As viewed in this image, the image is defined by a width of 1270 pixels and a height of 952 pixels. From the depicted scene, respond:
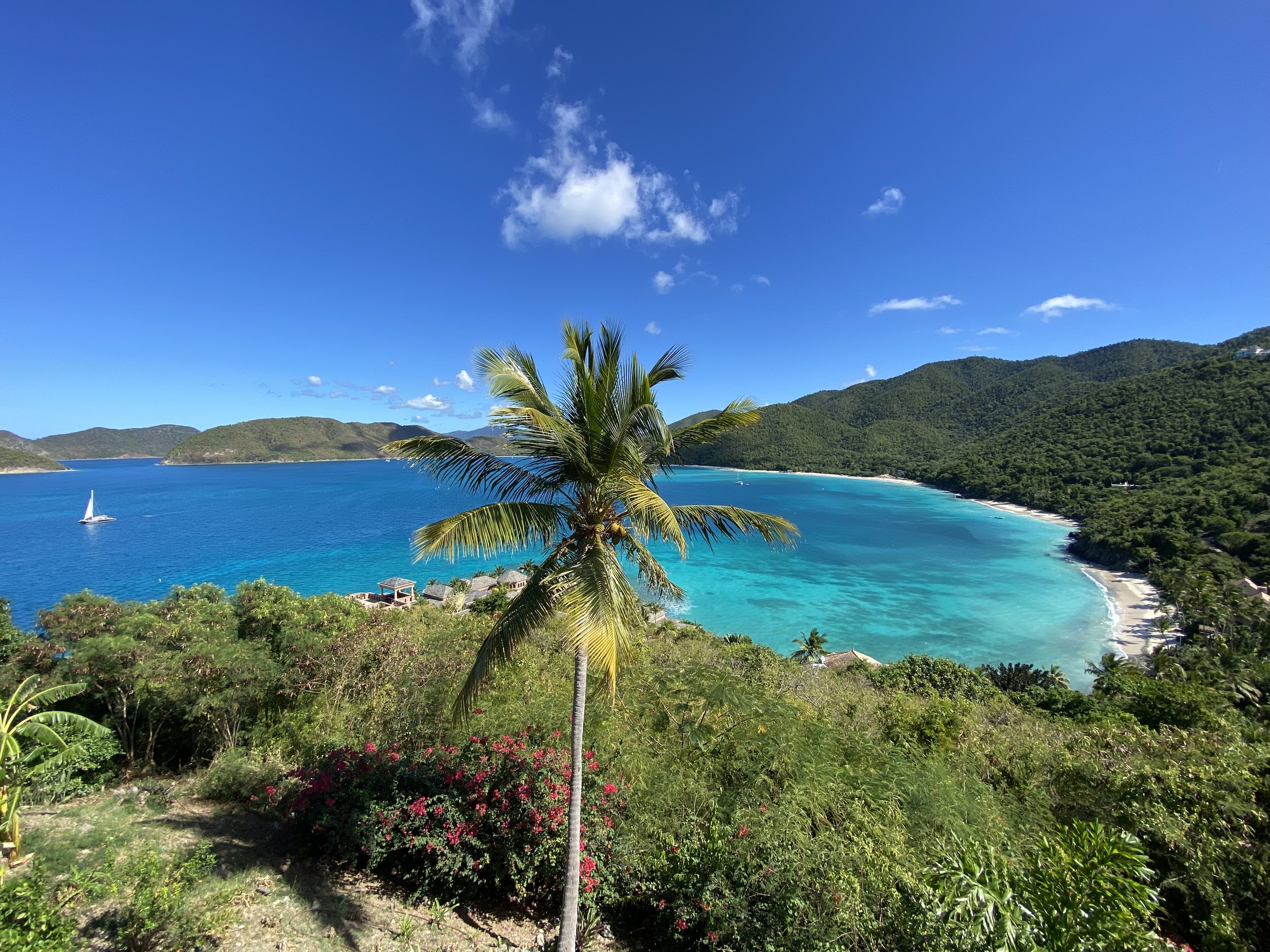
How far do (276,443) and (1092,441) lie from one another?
21415 centimetres

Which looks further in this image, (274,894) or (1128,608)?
(1128,608)

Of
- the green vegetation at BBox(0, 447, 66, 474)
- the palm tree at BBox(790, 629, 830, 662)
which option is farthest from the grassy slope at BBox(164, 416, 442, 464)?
the palm tree at BBox(790, 629, 830, 662)

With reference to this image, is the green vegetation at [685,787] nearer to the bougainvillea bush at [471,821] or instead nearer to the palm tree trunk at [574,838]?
the bougainvillea bush at [471,821]

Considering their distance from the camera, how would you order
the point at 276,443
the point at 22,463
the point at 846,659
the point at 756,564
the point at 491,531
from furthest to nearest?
the point at 276,443 → the point at 22,463 → the point at 756,564 → the point at 846,659 → the point at 491,531

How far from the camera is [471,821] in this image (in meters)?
5.54

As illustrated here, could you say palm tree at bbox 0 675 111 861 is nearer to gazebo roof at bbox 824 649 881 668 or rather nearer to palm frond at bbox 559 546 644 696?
palm frond at bbox 559 546 644 696

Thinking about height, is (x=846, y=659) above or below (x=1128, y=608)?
above

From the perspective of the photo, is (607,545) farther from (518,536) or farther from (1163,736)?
(1163,736)

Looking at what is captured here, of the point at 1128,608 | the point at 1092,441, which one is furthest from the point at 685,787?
the point at 1092,441

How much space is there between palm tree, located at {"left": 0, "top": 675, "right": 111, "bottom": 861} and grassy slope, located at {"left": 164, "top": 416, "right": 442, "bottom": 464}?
151 metres

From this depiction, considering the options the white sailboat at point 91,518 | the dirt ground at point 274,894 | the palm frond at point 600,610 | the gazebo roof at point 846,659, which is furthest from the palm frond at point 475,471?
the white sailboat at point 91,518

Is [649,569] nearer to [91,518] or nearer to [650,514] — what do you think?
[650,514]

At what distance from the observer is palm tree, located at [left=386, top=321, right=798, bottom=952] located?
13.5ft

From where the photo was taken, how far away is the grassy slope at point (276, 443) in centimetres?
15400
